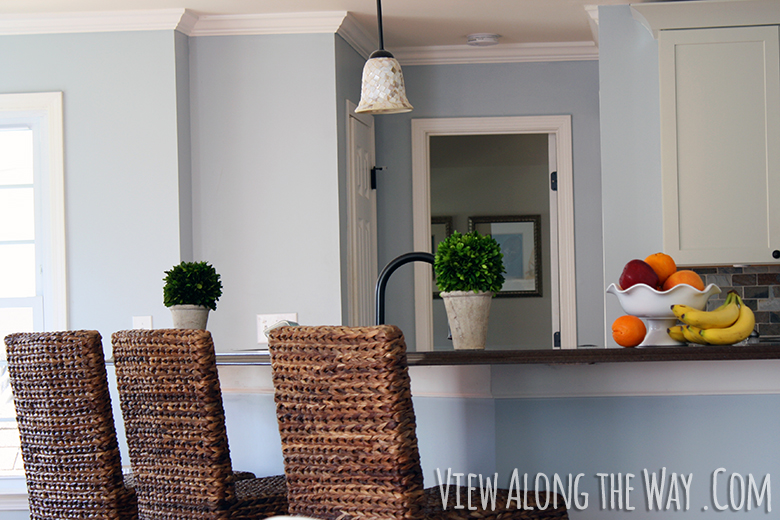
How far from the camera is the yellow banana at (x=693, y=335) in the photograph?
1.64 m

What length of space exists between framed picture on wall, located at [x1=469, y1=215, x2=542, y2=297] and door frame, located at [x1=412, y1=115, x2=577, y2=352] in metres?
2.02

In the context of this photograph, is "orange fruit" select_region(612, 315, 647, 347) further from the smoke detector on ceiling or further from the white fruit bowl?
the smoke detector on ceiling

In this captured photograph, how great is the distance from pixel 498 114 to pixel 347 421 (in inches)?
123

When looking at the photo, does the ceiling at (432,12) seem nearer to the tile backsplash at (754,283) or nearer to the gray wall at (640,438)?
the tile backsplash at (754,283)

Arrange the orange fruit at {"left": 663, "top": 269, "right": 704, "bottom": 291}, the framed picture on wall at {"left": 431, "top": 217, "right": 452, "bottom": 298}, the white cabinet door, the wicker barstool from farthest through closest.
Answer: the framed picture on wall at {"left": 431, "top": 217, "right": 452, "bottom": 298}, the white cabinet door, the orange fruit at {"left": 663, "top": 269, "right": 704, "bottom": 291}, the wicker barstool

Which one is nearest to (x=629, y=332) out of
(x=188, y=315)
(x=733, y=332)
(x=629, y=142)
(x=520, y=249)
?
(x=733, y=332)

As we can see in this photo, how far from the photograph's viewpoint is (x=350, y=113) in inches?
144

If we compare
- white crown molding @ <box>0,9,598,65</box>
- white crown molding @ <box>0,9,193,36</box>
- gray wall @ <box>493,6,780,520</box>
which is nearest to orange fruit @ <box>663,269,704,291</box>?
gray wall @ <box>493,6,780,520</box>

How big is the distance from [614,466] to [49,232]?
9.20 ft

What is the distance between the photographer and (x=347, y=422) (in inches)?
52.2

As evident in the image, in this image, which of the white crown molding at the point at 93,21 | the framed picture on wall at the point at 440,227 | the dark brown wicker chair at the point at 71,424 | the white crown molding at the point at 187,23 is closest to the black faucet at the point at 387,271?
the dark brown wicker chair at the point at 71,424

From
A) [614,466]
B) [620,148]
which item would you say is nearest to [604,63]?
[620,148]

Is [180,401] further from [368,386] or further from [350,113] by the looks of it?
[350,113]

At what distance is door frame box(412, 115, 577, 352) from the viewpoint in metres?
4.09
